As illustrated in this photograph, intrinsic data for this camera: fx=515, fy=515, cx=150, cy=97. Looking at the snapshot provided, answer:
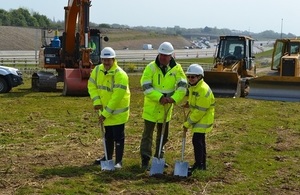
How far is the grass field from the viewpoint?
24.7 feet

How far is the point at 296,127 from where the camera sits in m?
13.2

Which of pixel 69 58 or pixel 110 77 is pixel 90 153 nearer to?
pixel 110 77

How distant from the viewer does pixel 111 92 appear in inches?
327

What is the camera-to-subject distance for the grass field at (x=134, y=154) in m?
7.54

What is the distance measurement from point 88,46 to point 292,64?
7941mm

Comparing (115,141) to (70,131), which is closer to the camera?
(115,141)

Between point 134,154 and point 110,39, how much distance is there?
3176 inches

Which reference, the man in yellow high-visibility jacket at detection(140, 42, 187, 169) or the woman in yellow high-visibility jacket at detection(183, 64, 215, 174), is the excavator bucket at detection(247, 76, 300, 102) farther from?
the man in yellow high-visibility jacket at detection(140, 42, 187, 169)

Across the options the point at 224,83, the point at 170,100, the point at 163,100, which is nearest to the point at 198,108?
the point at 170,100

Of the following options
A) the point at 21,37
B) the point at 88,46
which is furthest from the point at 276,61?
the point at 21,37

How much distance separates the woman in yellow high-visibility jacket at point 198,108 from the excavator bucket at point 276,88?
1094 centimetres

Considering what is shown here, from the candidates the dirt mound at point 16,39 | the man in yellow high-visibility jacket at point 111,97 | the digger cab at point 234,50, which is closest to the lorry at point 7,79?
the digger cab at point 234,50

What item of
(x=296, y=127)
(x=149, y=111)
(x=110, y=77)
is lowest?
(x=296, y=127)

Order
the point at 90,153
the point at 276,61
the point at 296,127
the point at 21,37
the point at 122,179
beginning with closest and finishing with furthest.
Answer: the point at 122,179 → the point at 90,153 → the point at 296,127 → the point at 276,61 → the point at 21,37
